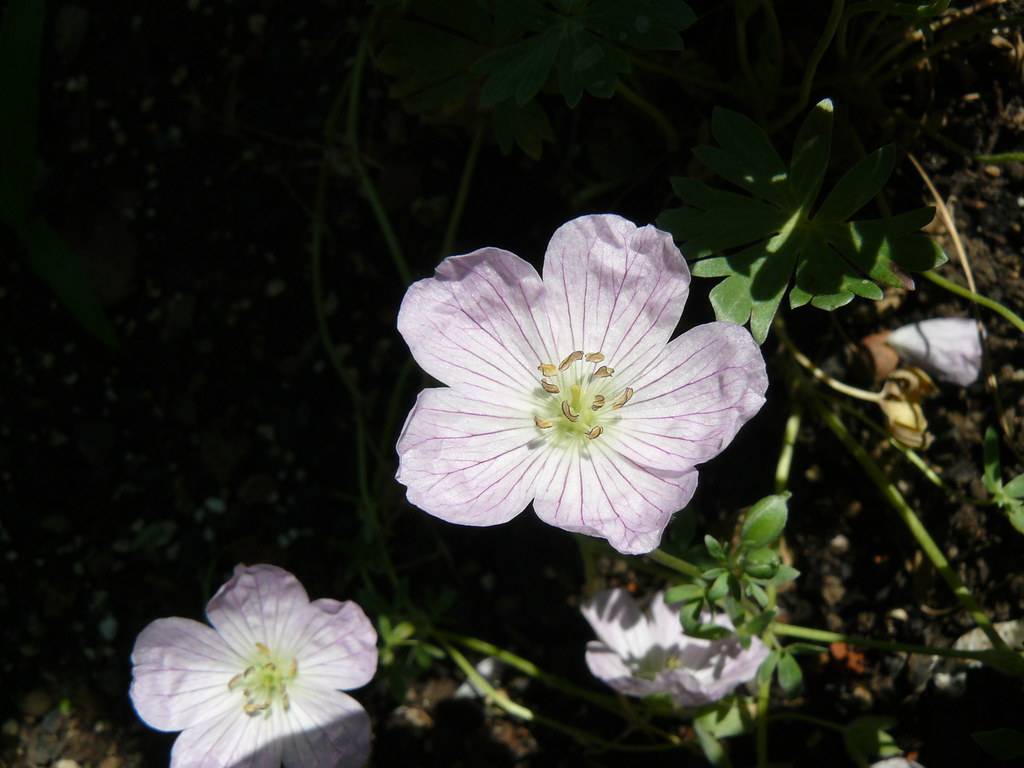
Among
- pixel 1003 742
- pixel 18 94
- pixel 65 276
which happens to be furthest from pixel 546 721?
pixel 18 94

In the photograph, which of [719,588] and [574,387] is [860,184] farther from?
[719,588]

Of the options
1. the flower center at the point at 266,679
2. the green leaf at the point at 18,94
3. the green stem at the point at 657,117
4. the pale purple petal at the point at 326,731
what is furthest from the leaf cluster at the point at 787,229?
the green leaf at the point at 18,94

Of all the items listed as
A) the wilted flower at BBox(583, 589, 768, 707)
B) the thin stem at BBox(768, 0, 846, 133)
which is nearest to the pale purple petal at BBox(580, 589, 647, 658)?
the wilted flower at BBox(583, 589, 768, 707)

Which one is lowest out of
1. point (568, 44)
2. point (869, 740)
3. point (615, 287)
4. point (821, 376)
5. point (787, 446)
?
point (869, 740)

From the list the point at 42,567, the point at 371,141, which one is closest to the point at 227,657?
the point at 42,567

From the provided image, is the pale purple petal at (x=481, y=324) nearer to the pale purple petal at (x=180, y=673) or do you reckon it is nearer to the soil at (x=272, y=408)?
the soil at (x=272, y=408)

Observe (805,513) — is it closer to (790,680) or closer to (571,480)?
(790,680)
